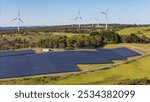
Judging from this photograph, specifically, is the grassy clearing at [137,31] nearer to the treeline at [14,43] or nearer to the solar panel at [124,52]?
the solar panel at [124,52]

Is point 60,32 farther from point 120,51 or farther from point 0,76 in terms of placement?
point 0,76

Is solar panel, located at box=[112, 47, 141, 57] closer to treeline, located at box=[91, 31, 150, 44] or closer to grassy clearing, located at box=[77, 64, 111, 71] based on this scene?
treeline, located at box=[91, 31, 150, 44]

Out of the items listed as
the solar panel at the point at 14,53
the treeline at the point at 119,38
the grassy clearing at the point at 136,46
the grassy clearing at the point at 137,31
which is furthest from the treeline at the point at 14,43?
the grassy clearing at the point at 137,31

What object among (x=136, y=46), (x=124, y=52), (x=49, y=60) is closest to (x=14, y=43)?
(x=49, y=60)

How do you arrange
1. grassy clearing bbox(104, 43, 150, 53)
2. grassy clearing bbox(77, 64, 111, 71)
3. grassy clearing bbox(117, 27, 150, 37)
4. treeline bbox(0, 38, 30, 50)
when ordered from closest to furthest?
1. grassy clearing bbox(77, 64, 111, 71)
2. treeline bbox(0, 38, 30, 50)
3. grassy clearing bbox(104, 43, 150, 53)
4. grassy clearing bbox(117, 27, 150, 37)

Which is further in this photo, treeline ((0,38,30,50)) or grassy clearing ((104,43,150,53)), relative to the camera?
grassy clearing ((104,43,150,53))

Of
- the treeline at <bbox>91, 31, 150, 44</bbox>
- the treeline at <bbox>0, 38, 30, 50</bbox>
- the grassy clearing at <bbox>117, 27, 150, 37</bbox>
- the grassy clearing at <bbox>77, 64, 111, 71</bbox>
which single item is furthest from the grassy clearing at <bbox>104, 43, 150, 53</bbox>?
the treeline at <bbox>0, 38, 30, 50</bbox>

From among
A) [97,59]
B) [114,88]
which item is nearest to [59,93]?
[114,88]

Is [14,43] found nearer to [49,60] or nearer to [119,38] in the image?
[49,60]
